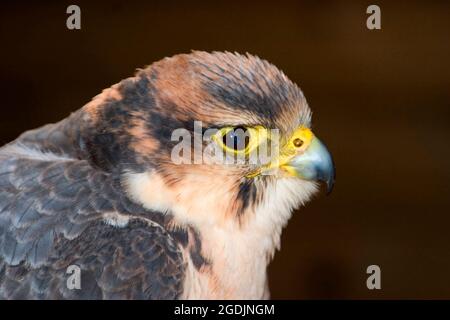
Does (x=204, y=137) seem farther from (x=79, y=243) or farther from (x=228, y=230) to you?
(x=79, y=243)

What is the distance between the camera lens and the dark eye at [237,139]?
2.47 meters

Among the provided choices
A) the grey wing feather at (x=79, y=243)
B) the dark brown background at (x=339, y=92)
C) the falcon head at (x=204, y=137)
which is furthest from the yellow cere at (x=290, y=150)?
the dark brown background at (x=339, y=92)

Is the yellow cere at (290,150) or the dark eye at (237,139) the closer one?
the dark eye at (237,139)

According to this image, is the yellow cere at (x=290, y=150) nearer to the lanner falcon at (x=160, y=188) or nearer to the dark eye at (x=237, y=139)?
the lanner falcon at (x=160, y=188)

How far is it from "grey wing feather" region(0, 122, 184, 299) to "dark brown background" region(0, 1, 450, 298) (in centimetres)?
249

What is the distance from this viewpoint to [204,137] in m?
2.46

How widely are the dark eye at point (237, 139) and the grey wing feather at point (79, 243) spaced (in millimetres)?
354

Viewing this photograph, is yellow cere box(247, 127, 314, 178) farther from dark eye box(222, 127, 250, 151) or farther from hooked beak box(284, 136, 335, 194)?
dark eye box(222, 127, 250, 151)

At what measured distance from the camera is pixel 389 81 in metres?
4.88

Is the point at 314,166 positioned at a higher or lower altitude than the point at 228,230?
higher

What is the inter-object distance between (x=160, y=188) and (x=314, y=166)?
55cm

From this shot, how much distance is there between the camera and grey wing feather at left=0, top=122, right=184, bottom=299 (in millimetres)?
2338

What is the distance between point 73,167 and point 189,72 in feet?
1.73

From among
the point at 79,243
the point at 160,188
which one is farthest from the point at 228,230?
the point at 79,243
